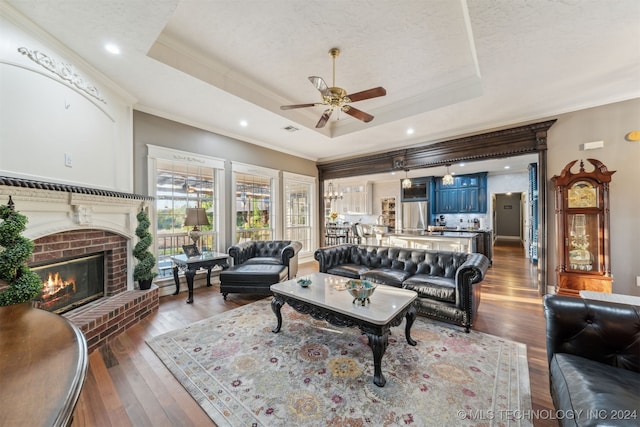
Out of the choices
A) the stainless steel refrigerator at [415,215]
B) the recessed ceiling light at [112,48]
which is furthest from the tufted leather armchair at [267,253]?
the stainless steel refrigerator at [415,215]

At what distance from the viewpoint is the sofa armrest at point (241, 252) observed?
13.9ft

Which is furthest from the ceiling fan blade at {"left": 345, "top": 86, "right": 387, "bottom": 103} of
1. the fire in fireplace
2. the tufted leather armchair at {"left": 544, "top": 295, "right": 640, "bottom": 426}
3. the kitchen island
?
the kitchen island

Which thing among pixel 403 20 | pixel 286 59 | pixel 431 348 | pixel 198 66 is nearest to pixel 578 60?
pixel 403 20

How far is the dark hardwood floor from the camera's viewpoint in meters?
1.62

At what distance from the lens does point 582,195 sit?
139 inches

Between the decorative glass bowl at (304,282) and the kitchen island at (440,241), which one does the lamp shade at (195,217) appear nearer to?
the decorative glass bowl at (304,282)

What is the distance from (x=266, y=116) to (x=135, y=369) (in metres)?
3.55

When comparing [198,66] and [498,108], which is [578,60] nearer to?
[498,108]

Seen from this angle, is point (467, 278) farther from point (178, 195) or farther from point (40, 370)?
point (178, 195)

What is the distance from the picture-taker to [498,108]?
3729 millimetres

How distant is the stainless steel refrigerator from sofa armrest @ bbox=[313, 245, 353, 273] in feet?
18.8

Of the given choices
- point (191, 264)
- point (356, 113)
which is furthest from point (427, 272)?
point (191, 264)

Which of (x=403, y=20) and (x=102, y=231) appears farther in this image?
(x=102, y=231)

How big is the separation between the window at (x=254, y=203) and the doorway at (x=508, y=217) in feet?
35.3
